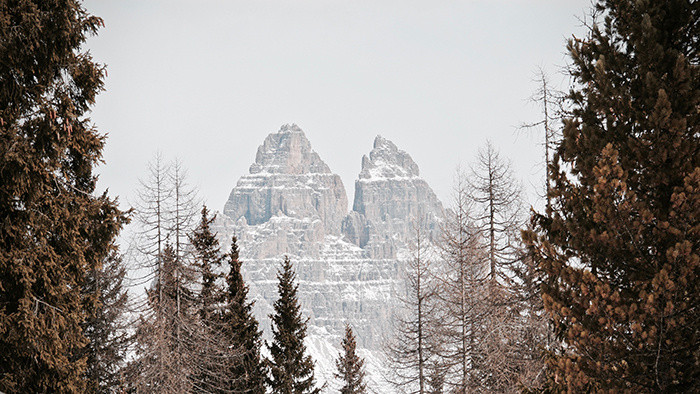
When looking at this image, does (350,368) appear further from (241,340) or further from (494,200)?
(494,200)

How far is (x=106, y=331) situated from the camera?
54.6 feet

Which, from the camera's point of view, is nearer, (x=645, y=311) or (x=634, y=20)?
(x=645, y=311)

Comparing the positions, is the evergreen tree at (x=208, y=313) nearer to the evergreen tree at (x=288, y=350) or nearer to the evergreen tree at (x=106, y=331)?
the evergreen tree at (x=106, y=331)

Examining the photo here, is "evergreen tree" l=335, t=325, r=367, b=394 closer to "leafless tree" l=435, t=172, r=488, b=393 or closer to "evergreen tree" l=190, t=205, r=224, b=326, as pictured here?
"evergreen tree" l=190, t=205, r=224, b=326

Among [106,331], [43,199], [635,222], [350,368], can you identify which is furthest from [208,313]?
[635,222]

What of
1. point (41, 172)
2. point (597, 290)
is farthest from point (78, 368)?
point (597, 290)

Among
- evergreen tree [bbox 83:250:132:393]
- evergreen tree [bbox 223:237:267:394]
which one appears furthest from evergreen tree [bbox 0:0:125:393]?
evergreen tree [bbox 223:237:267:394]

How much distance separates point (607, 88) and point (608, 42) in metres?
0.77

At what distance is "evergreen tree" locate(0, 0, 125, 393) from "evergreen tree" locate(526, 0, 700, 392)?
5.75 m

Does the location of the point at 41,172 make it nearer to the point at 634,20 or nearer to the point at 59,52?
the point at 59,52

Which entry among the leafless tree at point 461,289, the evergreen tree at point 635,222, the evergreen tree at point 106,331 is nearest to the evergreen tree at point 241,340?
the evergreen tree at point 106,331

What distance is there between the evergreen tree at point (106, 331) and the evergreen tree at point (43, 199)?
26.8ft

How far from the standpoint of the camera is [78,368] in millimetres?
7680

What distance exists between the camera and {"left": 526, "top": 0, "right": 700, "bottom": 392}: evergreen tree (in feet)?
16.7
